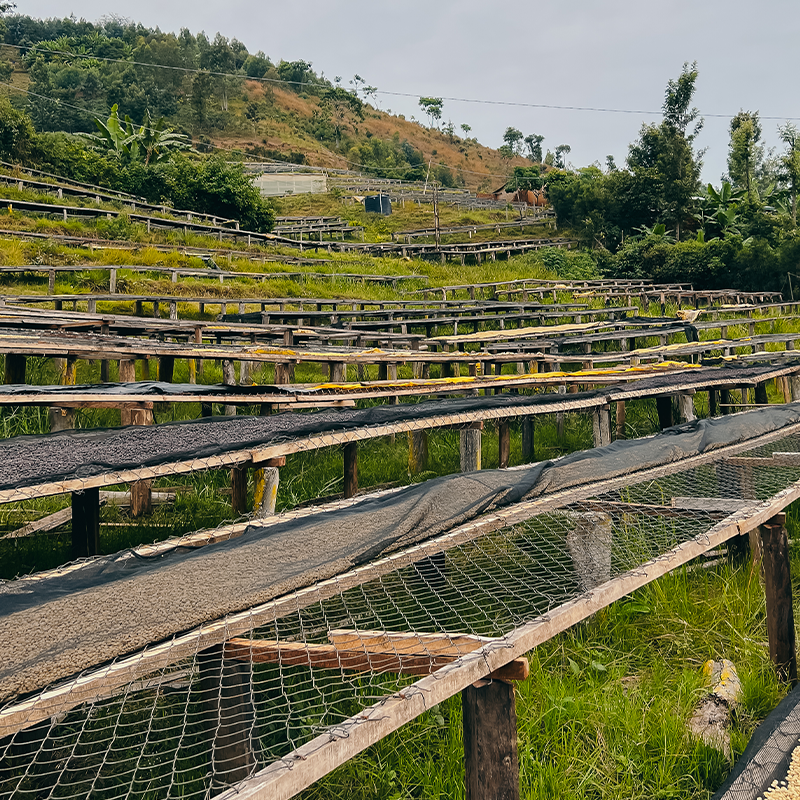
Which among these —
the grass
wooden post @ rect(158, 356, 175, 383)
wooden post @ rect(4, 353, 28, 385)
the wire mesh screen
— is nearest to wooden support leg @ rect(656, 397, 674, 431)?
the wire mesh screen

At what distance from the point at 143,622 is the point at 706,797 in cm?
218

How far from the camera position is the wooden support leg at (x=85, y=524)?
3.74 metres

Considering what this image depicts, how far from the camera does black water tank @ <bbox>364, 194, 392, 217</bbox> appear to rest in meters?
40.8

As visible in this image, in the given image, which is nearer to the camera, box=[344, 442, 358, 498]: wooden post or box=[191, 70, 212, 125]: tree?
box=[344, 442, 358, 498]: wooden post

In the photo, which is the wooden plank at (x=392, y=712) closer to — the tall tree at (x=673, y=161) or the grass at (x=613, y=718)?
the grass at (x=613, y=718)

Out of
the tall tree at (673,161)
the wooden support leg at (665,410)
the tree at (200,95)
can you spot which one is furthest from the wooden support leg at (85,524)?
the tree at (200,95)

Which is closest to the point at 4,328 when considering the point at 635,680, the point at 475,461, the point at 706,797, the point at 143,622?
the point at 475,461

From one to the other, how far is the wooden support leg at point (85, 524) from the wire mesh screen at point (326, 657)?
0.90 meters

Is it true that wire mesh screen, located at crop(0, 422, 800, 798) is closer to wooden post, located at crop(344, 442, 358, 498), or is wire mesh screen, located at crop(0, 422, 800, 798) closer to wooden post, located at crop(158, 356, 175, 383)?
wooden post, located at crop(344, 442, 358, 498)

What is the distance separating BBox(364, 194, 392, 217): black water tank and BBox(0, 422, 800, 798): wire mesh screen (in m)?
37.0

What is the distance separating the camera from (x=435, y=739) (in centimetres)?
297

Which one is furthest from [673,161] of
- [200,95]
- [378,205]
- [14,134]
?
[200,95]

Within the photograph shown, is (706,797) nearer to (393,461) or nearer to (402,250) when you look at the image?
(393,461)

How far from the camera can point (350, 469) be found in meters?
5.28
